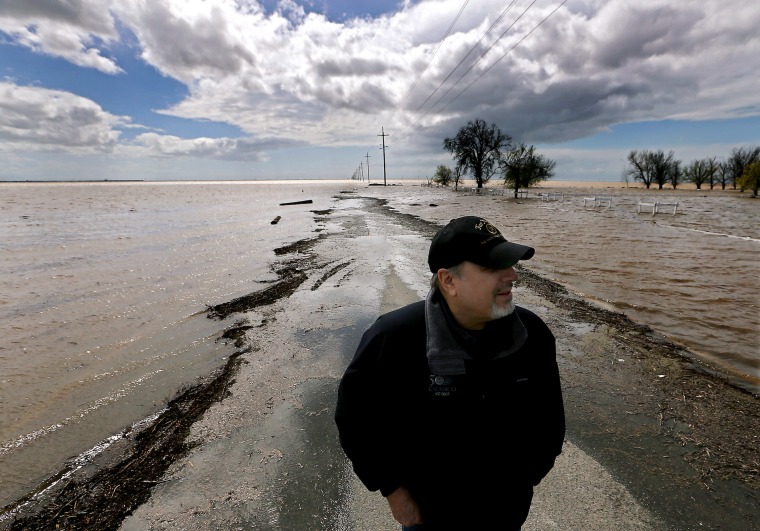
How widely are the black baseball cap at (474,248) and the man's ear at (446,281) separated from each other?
3 centimetres

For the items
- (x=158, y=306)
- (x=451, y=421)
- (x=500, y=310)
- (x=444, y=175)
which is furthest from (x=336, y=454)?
(x=444, y=175)

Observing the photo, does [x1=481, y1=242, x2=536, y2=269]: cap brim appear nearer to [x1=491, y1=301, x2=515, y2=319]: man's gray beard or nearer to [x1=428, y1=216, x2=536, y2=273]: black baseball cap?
[x1=428, y1=216, x2=536, y2=273]: black baseball cap

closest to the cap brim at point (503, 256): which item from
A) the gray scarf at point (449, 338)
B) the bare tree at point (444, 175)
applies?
the gray scarf at point (449, 338)

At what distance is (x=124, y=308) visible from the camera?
7871mm

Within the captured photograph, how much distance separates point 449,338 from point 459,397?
24 cm

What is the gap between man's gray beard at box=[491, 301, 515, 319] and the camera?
4.98ft

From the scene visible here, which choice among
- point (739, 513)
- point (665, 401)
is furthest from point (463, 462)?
point (665, 401)

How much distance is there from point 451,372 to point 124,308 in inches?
339

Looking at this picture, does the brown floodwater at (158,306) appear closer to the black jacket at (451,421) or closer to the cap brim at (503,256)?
the black jacket at (451,421)

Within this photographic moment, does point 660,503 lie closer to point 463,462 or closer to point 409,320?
point 463,462

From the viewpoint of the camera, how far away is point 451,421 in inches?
59.2

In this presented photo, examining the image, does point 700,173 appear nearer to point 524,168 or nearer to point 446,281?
point 524,168

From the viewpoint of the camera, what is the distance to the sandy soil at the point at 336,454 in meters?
2.68

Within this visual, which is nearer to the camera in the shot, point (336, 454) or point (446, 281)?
point (446, 281)
